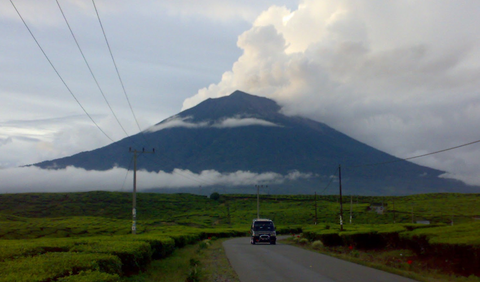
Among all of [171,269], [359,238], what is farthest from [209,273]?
[359,238]

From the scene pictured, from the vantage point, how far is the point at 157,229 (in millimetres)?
61375

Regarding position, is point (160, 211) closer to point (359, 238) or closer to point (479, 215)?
point (479, 215)

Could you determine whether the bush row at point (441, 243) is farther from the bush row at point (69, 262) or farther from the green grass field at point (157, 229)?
the bush row at point (69, 262)

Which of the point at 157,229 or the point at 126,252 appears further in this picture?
the point at 157,229

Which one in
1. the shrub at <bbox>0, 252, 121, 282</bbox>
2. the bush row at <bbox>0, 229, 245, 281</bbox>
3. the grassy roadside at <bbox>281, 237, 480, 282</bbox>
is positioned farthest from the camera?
the grassy roadside at <bbox>281, 237, 480, 282</bbox>

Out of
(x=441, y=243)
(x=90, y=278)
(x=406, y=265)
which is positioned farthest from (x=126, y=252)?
(x=406, y=265)

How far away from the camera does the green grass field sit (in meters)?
11.9

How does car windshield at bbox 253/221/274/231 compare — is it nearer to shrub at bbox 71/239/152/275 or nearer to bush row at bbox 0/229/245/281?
bush row at bbox 0/229/245/281

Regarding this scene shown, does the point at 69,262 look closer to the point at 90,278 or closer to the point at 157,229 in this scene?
the point at 90,278

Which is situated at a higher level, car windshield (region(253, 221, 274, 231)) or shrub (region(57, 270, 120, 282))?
shrub (region(57, 270, 120, 282))

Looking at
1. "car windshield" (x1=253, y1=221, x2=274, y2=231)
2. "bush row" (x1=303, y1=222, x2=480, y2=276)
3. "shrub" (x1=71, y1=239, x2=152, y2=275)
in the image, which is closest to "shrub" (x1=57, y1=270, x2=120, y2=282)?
"shrub" (x1=71, y1=239, x2=152, y2=275)

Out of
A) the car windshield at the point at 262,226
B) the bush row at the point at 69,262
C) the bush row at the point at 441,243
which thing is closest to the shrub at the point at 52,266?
the bush row at the point at 69,262

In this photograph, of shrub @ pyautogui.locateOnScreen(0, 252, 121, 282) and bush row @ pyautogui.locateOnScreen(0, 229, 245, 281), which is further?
bush row @ pyautogui.locateOnScreen(0, 229, 245, 281)

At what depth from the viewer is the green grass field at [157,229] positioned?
1188cm
